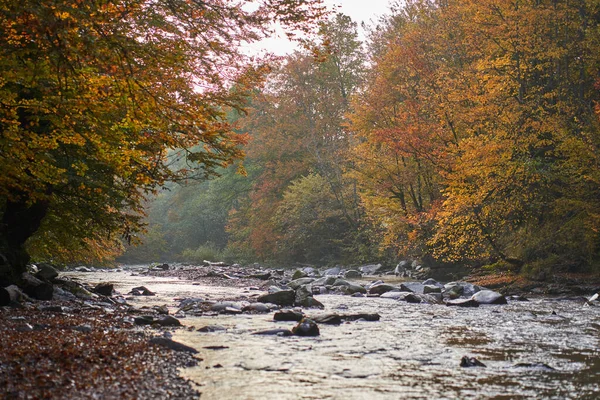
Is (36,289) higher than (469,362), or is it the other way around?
(36,289)

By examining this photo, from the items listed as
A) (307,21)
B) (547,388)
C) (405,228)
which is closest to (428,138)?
(405,228)

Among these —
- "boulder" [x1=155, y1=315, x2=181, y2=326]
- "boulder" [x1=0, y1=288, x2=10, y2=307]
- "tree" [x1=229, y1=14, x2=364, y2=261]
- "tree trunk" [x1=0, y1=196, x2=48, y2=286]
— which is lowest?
"boulder" [x1=155, y1=315, x2=181, y2=326]

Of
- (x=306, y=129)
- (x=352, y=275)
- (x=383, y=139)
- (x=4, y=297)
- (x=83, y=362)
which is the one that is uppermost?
(x=306, y=129)

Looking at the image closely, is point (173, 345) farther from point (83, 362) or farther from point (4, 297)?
point (4, 297)

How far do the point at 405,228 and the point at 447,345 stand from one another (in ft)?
54.5

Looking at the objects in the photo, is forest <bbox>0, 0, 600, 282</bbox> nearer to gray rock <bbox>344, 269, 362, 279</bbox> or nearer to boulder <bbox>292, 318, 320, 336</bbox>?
gray rock <bbox>344, 269, 362, 279</bbox>

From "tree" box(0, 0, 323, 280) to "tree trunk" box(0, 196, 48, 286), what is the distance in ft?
0.06

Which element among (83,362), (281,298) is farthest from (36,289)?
(83,362)

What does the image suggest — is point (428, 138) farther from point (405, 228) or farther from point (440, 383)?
point (440, 383)

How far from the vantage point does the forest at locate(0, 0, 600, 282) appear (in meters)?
7.71

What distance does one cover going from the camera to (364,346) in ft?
22.7

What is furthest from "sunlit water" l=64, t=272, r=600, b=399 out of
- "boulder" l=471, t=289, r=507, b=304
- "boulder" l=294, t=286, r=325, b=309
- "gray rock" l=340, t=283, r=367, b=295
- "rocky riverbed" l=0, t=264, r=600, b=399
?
"gray rock" l=340, t=283, r=367, b=295

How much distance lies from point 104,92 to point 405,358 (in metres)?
4.40

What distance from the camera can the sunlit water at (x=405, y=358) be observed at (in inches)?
190
